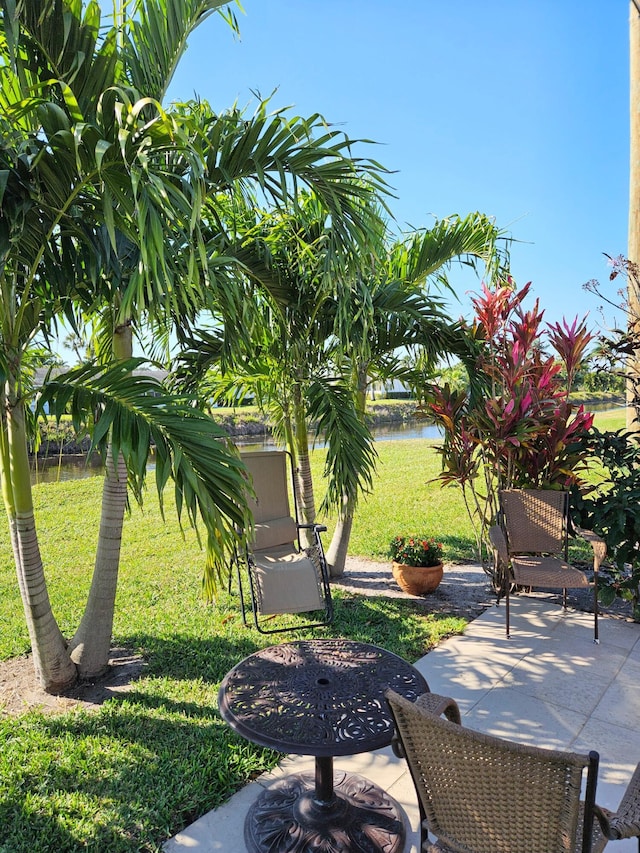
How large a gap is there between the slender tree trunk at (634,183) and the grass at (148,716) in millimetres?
2448

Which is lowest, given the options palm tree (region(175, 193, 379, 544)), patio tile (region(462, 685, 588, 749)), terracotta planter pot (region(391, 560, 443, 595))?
patio tile (region(462, 685, 588, 749))

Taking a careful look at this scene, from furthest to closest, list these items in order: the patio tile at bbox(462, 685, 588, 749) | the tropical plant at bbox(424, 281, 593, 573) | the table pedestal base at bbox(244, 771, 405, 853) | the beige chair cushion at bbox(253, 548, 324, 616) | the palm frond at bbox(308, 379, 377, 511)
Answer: the tropical plant at bbox(424, 281, 593, 573), the palm frond at bbox(308, 379, 377, 511), the beige chair cushion at bbox(253, 548, 324, 616), the patio tile at bbox(462, 685, 588, 749), the table pedestal base at bbox(244, 771, 405, 853)

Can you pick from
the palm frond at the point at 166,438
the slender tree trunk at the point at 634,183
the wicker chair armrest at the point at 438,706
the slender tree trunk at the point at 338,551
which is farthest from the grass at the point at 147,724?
the slender tree trunk at the point at 634,183

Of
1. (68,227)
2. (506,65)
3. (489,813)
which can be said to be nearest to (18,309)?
(68,227)

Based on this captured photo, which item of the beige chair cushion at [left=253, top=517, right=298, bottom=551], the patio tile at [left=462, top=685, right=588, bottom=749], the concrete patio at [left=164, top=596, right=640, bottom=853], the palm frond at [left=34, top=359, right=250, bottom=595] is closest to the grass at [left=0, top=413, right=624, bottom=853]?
the concrete patio at [left=164, top=596, right=640, bottom=853]

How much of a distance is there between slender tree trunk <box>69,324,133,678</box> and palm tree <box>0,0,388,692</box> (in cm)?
11

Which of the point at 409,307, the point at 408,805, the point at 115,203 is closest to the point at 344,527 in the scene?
the point at 409,307

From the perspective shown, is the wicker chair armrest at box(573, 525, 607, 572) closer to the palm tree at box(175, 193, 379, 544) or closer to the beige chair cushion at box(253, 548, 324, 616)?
the palm tree at box(175, 193, 379, 544)

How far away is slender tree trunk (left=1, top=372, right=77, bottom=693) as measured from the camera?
290 cm

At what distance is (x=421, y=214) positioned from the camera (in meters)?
4.88

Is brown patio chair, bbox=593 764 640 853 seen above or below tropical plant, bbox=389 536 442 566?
above

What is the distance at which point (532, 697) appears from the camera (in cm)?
315

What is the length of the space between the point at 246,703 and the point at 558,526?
333cm

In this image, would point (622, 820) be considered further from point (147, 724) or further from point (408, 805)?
point (147, 724)
